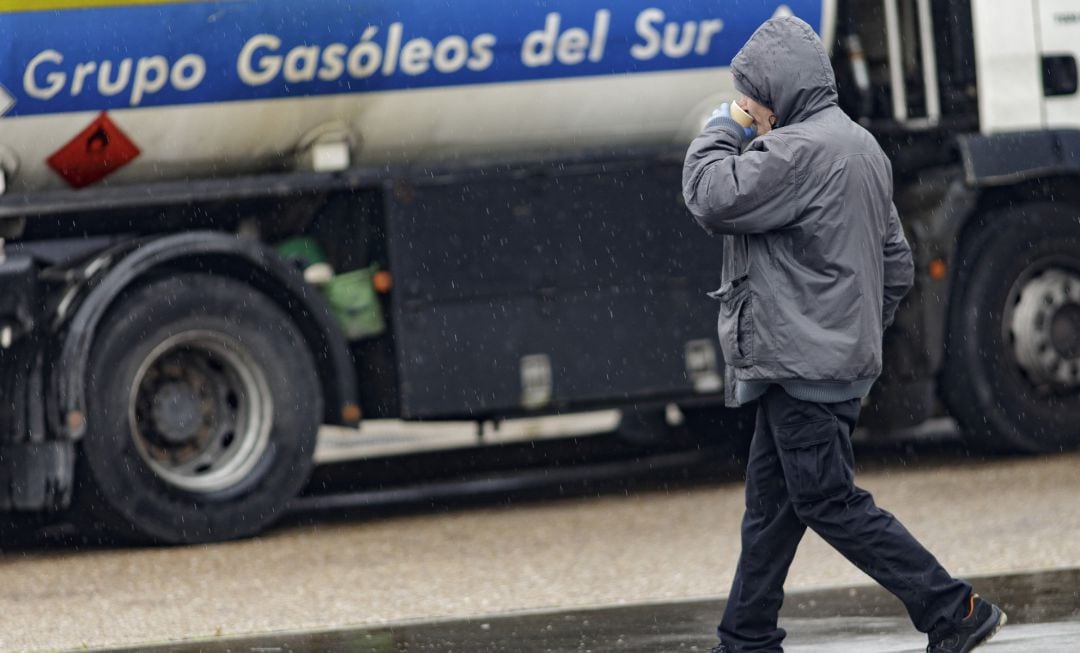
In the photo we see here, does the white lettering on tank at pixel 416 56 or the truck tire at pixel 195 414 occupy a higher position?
the white lettering on tank at pixel 416 56

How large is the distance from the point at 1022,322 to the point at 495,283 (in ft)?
9.36

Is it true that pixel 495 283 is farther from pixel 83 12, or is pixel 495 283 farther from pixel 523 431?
pixel 523 431

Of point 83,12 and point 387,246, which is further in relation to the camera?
point 387,246

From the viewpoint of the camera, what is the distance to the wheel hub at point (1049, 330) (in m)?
10.7

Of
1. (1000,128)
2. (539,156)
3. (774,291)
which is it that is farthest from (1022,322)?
(774,291)

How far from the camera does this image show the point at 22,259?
9.03 metres

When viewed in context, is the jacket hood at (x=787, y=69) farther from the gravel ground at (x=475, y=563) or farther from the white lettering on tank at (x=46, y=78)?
the white lettering on tank at (x=46, y=78)

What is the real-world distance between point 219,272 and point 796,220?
14.5 feet

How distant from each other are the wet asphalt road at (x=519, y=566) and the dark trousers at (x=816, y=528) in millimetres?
409

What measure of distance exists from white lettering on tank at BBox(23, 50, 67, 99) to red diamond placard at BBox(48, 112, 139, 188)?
24 centimetres

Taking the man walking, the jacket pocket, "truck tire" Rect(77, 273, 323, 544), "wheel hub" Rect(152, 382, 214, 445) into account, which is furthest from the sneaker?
"wheel hub" Rect(152, 382, 214, 445)

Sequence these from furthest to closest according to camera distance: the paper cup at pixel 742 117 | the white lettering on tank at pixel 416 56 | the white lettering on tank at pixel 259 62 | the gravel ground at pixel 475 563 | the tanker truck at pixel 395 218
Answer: the white lettering on tank at pixel 416 56 → the white lettering on tank at pixel 259 62 → the tanker truck at pixel 395 218 → the gravel ground at pixel 475 563 → the paper cup at pixel 742 117

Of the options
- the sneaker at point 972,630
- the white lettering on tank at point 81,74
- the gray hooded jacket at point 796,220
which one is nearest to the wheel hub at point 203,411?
the white lettering on tank at point 81,74

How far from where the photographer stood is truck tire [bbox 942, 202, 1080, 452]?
10719mm
